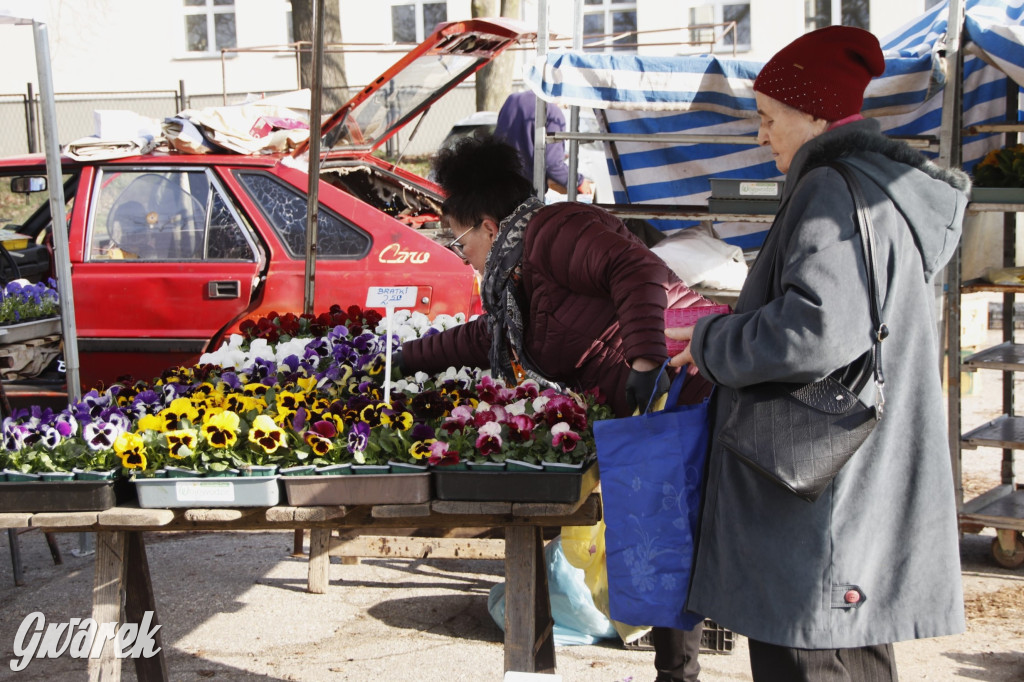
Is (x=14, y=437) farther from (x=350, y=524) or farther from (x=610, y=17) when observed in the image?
(x=610, y=17)

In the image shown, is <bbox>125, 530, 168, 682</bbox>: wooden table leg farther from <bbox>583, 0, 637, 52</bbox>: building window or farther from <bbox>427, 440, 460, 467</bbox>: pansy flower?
<bbox>583, 0, 637, 52</bbox>: building window

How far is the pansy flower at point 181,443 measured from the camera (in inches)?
89.0

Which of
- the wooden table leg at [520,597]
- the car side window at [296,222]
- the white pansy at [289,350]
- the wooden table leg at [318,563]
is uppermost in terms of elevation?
→ the car side window at [296,222]

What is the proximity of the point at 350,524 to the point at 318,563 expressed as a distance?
1803mm

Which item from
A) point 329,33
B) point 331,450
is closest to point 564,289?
point 331,450

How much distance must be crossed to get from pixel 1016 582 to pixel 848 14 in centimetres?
1535

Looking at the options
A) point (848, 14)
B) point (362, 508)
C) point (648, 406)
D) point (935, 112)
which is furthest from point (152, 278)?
point (848, 14)

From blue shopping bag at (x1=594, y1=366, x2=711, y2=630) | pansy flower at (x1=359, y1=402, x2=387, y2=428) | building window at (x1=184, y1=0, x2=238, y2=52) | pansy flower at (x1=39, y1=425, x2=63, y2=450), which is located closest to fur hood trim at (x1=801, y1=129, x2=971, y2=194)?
blue shopping bag at (x1=594, y1=366, x2=711, y2=630)

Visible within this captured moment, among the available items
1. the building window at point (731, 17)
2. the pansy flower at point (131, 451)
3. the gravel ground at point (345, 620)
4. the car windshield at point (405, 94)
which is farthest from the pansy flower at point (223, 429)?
the building window at point (731, 17)

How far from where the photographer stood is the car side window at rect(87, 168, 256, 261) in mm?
4945

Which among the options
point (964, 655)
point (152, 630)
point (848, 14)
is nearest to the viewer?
point (152, 630)

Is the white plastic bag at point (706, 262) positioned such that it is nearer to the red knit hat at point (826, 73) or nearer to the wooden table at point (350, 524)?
the wooden table at point (350, 524)

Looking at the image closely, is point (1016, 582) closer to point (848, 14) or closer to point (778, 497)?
point (778, 497)

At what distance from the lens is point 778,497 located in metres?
1.84
